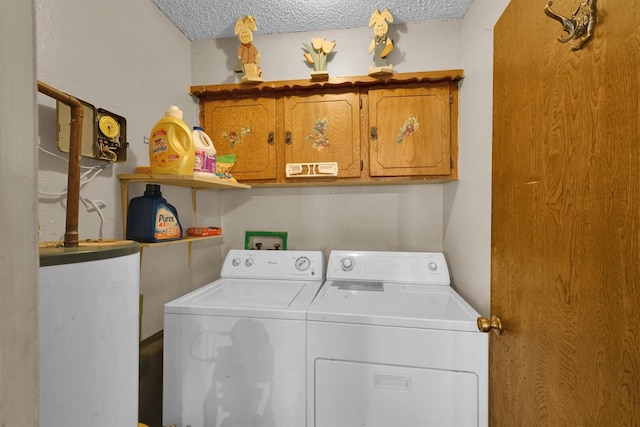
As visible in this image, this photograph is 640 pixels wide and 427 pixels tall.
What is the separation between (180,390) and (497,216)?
163cm

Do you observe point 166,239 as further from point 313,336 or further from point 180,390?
point 313,336

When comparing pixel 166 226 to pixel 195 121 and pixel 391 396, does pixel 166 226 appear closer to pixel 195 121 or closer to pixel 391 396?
pixel 195 121

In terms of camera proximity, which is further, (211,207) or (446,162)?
(211,207)

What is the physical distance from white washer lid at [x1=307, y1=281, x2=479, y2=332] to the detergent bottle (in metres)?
0.95

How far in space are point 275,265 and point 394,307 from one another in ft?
2.95

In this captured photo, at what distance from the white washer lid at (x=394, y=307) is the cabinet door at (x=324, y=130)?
0.78 meters

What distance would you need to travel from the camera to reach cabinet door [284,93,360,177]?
1.76 metres

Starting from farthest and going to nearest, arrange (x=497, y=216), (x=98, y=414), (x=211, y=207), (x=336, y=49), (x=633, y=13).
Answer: (x=211, y=207) → (x=336, y=49) → (x=497, y=216) → (x=98, y=414) → (x=633, y=13)

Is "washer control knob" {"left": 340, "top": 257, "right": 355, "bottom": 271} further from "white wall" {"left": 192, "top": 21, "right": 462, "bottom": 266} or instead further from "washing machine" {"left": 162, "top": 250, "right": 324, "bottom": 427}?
"washing machine" {"left": 162, "top": 250, "right": 324, "bottom": 427}

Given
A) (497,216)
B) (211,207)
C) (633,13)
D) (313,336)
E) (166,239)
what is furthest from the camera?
(211,207)

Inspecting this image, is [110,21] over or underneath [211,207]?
over

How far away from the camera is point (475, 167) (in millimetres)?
1406

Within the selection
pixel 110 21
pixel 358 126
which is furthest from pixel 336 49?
pixel 110 21

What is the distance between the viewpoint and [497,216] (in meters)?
0.97
